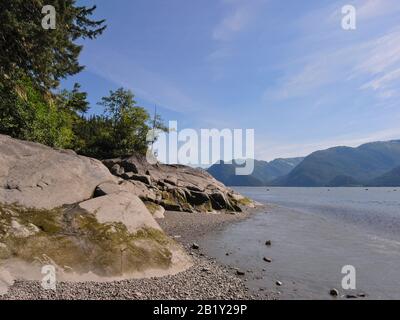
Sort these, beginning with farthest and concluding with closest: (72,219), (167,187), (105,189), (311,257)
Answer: (167,187)
(311,257)
(105,189)
(72,219)

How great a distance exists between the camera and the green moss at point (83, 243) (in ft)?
40.0

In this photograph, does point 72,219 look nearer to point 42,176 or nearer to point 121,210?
point 121,210

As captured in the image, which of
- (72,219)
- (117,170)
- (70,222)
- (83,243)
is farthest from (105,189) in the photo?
(117,170)

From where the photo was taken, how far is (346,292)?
519 inches

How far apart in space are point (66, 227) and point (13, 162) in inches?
224

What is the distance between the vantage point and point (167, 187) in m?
39.2

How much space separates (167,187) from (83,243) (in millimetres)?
26152

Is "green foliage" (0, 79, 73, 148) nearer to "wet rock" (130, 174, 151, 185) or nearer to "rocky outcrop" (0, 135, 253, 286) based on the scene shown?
"wet rock" (130, 174, 151, 185)

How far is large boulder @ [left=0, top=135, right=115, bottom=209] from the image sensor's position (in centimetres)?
1484

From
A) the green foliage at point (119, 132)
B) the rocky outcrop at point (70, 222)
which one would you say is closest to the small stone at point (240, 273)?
the rocky outcrop at point (70, 222)

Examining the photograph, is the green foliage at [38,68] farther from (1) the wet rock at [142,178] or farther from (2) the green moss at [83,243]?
(2) the green moss at [83,243]

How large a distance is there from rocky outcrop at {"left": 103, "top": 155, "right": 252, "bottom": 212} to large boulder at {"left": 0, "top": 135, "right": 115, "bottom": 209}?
12499mm
